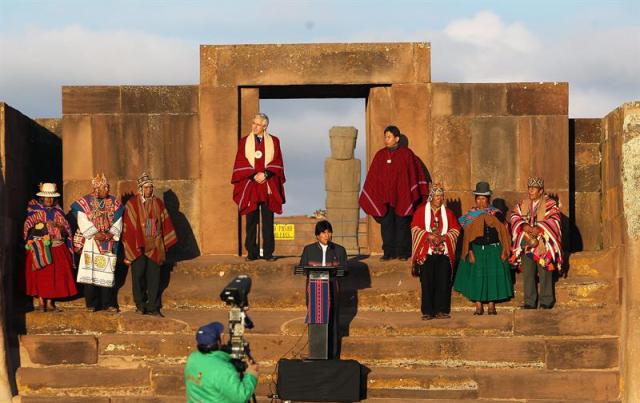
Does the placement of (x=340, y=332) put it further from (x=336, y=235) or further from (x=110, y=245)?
(x=336, y=235)

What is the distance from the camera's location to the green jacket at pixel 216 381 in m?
10.6

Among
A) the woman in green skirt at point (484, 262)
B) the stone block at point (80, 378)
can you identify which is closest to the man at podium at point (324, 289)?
the woman in green skirt at point (484, 262)

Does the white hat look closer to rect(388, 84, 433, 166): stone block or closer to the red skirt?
the red skirt

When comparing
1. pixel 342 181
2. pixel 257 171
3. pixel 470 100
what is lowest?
pixel 257 171

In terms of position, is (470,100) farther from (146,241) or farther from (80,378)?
(80,378)

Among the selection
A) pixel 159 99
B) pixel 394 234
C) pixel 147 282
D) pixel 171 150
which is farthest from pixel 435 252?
pixel 159 99

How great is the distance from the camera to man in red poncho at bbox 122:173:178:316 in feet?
53.4

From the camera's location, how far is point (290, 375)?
14492 mm

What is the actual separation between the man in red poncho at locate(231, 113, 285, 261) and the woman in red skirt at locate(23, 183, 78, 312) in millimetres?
2158

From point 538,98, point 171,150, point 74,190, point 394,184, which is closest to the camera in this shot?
point 394,184

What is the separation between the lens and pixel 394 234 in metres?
17.3

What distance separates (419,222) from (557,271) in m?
1.73

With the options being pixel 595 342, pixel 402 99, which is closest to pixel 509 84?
pixel 402 99

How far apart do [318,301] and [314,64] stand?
427cm
